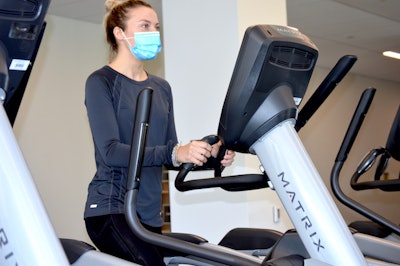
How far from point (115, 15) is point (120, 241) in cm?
91

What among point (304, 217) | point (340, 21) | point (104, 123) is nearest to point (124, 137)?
point (104, 123)

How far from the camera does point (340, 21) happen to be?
6953 millimetres

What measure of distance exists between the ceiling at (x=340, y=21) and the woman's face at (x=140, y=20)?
349 cm

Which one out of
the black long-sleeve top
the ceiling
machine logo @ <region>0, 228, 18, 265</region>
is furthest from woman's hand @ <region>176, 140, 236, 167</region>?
the ceiling

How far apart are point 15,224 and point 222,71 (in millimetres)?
3417

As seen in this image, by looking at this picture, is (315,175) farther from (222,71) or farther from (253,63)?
(222,71)

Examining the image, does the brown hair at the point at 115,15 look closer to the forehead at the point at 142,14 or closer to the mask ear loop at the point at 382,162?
the forehead at the point at 142,14

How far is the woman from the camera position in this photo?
74.0 inches

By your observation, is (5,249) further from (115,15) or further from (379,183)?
(379,183)

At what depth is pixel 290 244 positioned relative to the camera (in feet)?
5.62

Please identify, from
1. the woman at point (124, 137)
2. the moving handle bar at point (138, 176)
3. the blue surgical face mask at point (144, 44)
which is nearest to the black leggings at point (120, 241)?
the woman at point (124, 137)

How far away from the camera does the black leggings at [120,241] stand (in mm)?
1979

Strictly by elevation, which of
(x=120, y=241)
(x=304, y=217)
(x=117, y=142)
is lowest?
(x=120, y=241)

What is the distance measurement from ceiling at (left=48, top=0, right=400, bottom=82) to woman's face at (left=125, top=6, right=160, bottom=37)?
3493 mm
